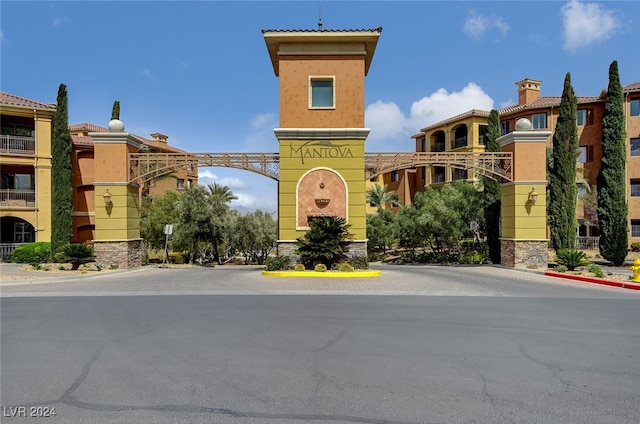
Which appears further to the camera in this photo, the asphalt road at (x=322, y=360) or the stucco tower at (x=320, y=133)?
the stucco tower at (x=320, y=133)

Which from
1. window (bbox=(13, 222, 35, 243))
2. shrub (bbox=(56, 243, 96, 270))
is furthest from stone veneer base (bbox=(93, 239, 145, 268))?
window (bbox=(13, 222, 35, 243))

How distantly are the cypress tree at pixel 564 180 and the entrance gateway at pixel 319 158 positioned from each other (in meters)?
5.32

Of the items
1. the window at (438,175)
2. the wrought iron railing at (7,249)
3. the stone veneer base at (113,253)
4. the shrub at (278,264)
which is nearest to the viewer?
the shrub at (278,264)

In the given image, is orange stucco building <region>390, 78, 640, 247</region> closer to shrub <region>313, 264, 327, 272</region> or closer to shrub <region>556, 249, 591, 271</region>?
shrub <region>556, 249, 591, 271</region>

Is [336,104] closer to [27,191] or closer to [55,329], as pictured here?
[55,329]

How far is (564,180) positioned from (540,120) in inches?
680

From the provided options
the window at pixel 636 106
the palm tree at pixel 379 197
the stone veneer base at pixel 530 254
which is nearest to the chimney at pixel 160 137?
the palm tree at pixel 379 197

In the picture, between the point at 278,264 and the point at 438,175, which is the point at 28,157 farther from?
the point at 438,175

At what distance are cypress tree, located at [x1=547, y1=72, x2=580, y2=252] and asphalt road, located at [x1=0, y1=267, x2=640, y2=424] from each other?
47.1 ft

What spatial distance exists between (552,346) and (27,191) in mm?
34527

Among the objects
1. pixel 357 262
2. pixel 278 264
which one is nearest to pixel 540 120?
pixel 357 262

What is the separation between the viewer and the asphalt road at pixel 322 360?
4805 mm

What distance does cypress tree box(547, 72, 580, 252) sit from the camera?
25.7 m

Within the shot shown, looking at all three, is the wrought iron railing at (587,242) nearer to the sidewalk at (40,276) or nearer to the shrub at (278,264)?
the shrub at (278,264)
